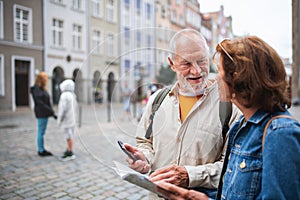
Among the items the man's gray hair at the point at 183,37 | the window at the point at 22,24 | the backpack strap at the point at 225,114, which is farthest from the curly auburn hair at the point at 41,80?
the window at the point at 22,24

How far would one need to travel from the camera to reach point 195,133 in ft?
3.91

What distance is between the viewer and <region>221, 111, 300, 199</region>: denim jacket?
88cm

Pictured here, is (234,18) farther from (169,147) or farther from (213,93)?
(169,147)

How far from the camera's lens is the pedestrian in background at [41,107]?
5180 mm

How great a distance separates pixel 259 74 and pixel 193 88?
29 cm

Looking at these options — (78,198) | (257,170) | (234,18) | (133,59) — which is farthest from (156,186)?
(78,198)

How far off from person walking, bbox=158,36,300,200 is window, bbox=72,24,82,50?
16.8 metres

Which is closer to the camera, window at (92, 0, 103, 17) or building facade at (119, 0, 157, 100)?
building facade at (119, 0, 157, 100)

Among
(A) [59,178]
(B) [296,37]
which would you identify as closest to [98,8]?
(A) [59,178]

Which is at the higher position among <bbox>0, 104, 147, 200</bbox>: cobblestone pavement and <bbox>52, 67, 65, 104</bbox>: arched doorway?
<bbox>52, 67, 65, 104</bbox>: arched doorway

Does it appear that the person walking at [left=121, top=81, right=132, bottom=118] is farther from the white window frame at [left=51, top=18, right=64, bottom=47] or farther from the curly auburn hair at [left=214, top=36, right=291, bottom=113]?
the white window frame at [left=51, top=18, right=64, bottom=47]

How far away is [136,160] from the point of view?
48.9 inches

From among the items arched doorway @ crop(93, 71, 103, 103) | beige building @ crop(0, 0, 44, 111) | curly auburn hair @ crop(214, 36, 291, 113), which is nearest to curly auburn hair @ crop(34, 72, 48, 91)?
arched doorway @ crop(93, 71, 103, 103)

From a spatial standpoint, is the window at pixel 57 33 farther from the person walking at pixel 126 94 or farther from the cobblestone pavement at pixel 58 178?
the person walking at pixel 126 94
